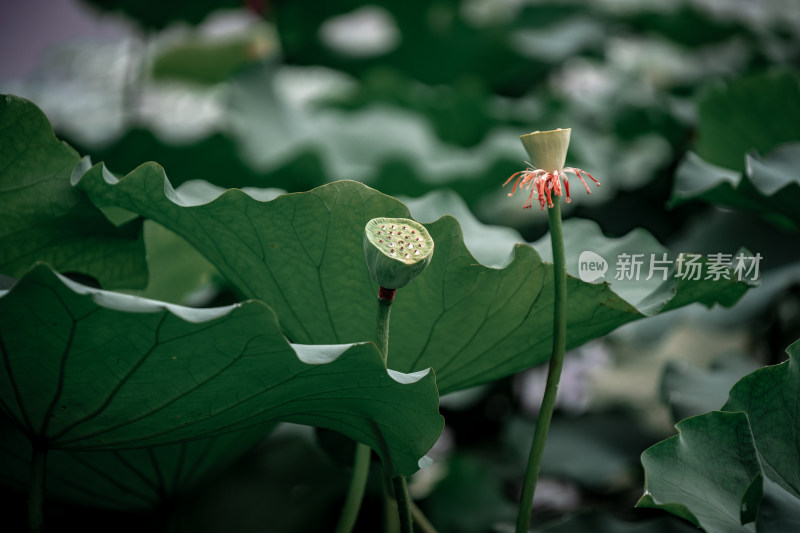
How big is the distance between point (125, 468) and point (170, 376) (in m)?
0.18

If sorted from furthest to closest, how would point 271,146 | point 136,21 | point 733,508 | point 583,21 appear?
1. point 583,21
2. point 136,21
3. point 271,146
4. point 733,508

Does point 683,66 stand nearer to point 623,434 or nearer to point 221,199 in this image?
point 623,434

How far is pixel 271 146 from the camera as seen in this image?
Answer: 129 centimetres

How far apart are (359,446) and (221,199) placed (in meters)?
0.22

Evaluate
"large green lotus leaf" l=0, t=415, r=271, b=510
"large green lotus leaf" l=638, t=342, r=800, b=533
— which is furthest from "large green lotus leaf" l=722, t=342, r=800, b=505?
"large green lotus leaf" l=0, t=415, r=271, b=510

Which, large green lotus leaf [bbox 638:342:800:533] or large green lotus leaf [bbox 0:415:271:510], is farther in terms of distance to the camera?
large green lotus leaf [bbox 0:415:271:510]

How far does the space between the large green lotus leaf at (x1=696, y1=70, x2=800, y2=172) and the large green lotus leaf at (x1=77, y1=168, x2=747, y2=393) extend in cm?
37

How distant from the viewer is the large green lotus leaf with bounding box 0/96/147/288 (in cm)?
46

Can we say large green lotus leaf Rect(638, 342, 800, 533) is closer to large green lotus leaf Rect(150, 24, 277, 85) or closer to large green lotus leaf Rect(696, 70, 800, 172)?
large green lotus leaf Rect(696, 70, 800, 172)

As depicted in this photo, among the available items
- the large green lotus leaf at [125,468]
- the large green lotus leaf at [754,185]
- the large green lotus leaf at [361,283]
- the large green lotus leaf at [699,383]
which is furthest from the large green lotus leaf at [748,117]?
the large green lotus leaf at [125,468]

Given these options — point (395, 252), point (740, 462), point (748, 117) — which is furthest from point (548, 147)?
point (748, 117)

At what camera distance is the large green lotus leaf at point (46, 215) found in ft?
1.52

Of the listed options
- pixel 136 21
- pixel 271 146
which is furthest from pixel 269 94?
pixel 136 21

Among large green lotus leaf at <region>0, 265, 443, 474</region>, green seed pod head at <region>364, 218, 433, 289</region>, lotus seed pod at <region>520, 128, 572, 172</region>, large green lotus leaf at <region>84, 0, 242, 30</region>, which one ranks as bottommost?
large green lotus leaf at <region>84, 0, 242, 30</region>
